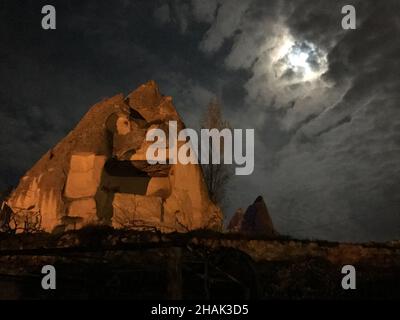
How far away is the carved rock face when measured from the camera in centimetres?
2559

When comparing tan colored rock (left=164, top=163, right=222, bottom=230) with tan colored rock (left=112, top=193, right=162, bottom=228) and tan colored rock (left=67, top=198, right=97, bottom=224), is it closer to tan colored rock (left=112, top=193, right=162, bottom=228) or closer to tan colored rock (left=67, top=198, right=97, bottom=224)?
tan colored rock (left=112, top=193, right=162, bottom=228)

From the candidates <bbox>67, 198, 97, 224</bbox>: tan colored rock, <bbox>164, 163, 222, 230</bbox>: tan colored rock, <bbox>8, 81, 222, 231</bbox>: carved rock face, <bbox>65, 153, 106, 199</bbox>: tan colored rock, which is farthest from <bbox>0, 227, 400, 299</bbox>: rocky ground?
<bbox>164, 163, 222, 230</bbox>: tan colored rock

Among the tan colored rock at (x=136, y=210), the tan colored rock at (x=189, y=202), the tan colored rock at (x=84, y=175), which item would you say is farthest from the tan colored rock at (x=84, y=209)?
the tan colored rock at (x=189, y=202)

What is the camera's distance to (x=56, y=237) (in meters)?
21.4

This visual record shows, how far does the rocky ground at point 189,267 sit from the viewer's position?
7.96m

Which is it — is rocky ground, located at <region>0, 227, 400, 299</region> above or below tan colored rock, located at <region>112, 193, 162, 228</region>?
below

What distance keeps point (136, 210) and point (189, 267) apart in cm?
1792

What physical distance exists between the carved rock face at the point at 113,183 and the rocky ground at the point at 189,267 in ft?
10.7

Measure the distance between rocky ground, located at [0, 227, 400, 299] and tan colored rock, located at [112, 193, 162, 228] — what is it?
9.79ft

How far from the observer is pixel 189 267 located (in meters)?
8.70

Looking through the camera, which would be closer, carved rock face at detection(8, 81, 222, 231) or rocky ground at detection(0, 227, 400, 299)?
rocky ground at detection(0, 227, 400, 299)

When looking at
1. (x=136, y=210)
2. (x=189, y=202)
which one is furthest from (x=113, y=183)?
(x=189, y=202)

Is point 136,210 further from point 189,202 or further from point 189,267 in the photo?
point 189,267
